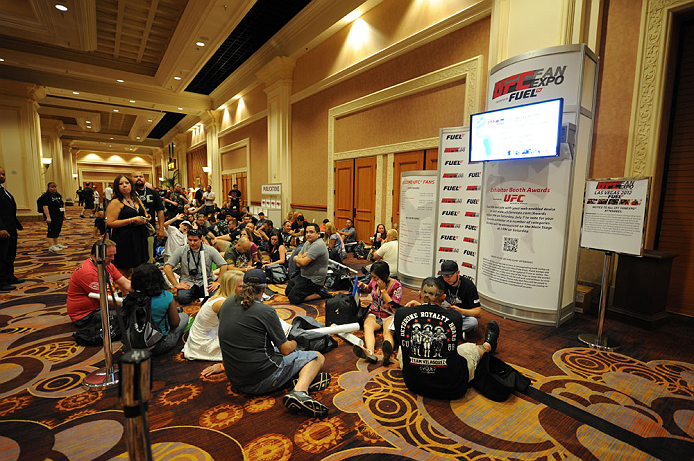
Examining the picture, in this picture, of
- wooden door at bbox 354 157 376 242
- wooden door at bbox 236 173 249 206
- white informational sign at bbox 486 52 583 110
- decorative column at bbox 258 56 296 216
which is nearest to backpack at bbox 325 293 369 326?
white informational sign at bbox 486 52 583 110

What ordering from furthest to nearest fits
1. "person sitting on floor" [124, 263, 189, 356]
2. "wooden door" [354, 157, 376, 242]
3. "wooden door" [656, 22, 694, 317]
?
"wooden door" [354, 157, 376, 242], "wooden door" [656, 22, 694, 317], "person sitting on floor" [124, 263, 189, 356]

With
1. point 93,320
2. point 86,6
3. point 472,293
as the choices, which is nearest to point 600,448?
point 472,293

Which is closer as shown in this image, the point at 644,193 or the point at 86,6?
the point at 644,193

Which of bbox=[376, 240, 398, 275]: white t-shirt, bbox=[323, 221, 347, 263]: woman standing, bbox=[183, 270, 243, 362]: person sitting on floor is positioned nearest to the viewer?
bbox=[183, 270, 243, 362]: person sitting on floor

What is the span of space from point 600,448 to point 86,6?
11.7m

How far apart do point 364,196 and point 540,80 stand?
190 inches

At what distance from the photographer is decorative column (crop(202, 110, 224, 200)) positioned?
1628 cm

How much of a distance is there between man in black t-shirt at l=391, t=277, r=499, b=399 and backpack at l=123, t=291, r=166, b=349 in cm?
207

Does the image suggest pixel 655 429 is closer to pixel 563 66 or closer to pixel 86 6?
pixel 563 66

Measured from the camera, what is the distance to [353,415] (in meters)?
2.22

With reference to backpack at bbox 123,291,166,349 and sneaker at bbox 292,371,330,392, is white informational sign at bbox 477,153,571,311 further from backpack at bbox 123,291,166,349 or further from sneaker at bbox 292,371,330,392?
backpack at bbox 123,291,166,349

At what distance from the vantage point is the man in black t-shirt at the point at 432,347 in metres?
2.22

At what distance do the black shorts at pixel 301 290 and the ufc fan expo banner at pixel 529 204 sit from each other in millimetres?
2316

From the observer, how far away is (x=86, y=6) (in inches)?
311
